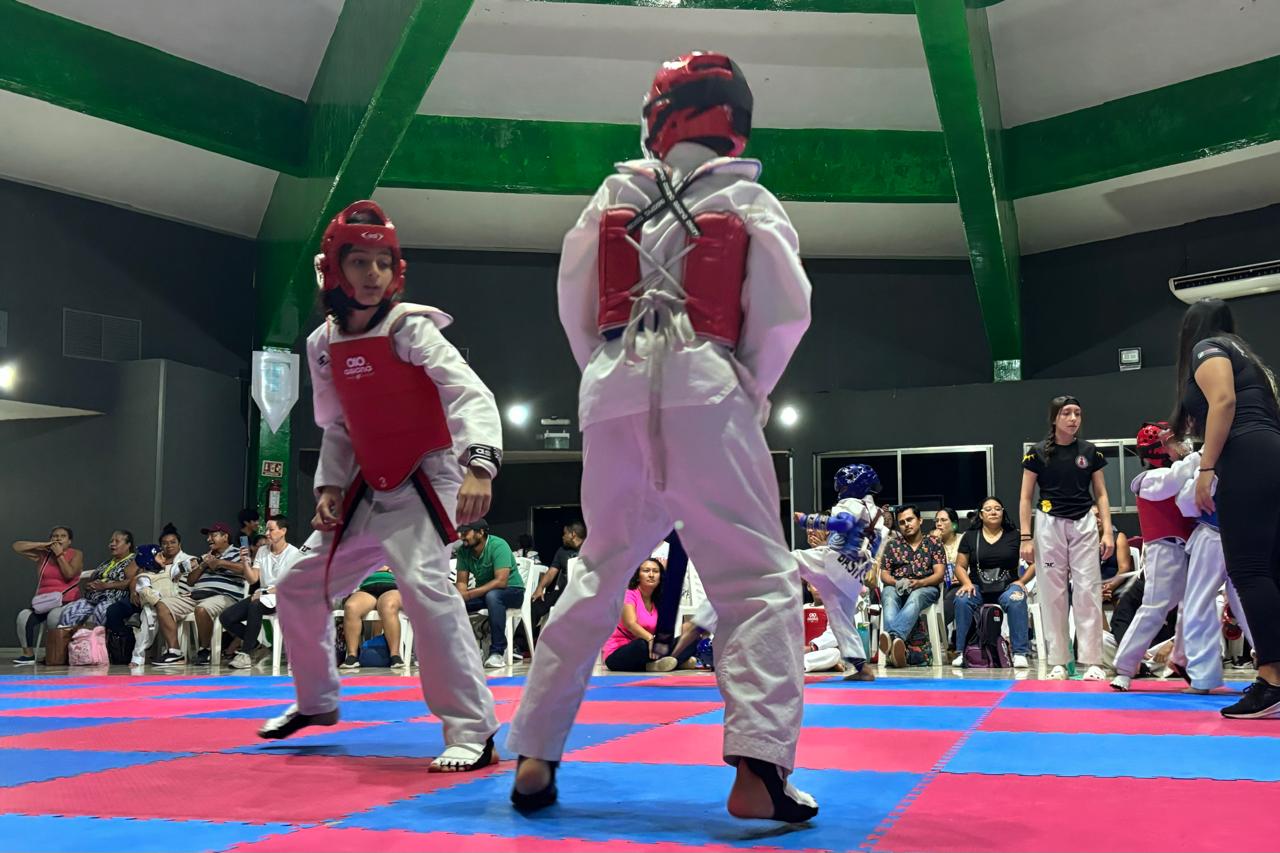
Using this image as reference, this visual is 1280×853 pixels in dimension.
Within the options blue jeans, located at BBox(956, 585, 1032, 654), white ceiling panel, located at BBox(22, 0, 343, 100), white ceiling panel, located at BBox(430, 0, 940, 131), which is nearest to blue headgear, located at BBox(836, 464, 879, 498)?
blue jeans, located at BBox(956, 585, 1032, 654)

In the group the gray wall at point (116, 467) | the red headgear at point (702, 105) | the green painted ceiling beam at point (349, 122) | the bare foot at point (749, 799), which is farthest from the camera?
→ the gray wall at point (116, 467)

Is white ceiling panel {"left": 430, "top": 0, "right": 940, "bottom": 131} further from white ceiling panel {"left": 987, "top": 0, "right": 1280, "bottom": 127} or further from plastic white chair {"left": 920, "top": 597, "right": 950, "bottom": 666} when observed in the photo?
plastic white chair {"left": 920, "top": 597, "right": 950, "bottom": 666}

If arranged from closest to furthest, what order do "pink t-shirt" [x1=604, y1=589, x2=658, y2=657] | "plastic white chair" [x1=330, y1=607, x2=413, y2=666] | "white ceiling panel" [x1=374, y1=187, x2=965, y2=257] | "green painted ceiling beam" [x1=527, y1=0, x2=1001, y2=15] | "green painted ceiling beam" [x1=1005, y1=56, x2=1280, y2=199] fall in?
"pink t-shirt" [x1=604, y1=589, x2=658, y2=657]
"plastic white chair" [x1=330, y1=607, x2=413, y2=666]
"green painted ceiling beam" [x1=527, y1=0, x2=1001, y2=15]
"green painted ceiling beam" [x1=1005, y1=56, x2=1280, y2=199]
"white ceiling panel" [x1=374, y1=187, x2=965, y2=257]

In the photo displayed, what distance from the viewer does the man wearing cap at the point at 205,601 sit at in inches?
424

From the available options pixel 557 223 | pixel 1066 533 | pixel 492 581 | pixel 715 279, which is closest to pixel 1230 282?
pixel 1066 533

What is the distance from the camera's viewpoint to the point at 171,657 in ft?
35.2

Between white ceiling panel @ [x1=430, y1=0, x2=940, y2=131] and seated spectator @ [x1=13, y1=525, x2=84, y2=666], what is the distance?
650cm

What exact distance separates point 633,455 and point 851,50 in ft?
37.8

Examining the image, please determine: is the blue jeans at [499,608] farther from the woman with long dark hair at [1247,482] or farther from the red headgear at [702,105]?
the red headgear at [702,105]

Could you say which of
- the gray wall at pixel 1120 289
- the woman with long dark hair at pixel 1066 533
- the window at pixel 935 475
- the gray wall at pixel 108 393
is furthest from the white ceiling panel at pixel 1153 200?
the gray wall at pixel 108 393

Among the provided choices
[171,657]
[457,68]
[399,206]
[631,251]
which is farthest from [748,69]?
[631,251]

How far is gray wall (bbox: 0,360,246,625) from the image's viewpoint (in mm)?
13586

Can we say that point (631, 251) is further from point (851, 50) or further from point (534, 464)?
point (534, 464)

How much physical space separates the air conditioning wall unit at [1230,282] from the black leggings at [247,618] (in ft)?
34.8
